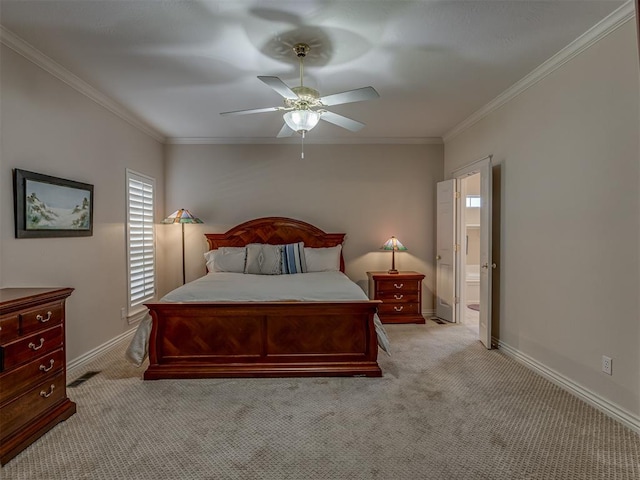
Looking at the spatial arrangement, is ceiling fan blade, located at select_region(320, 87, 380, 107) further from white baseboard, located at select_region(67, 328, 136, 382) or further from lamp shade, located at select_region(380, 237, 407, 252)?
white baseboard, located at select_region(67, 328, 136, 382)

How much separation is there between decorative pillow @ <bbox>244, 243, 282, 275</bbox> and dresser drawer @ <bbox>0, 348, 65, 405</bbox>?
7.69 feet

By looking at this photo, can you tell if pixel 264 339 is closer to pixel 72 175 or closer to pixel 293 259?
pixel 293 259

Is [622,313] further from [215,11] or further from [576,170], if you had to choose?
[215,11]

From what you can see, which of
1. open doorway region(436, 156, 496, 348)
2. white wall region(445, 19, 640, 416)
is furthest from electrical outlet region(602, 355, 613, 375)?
open doorway region(436, 156, 496, 348)

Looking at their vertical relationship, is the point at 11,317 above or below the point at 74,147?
below

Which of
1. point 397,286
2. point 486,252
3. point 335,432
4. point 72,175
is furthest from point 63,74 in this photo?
point 486,252

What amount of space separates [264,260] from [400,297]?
200 cm

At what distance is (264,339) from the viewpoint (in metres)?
3.01

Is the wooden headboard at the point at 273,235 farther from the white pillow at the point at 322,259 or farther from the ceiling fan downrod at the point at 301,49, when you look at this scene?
the ceiling fan downrod at the point at 301,49

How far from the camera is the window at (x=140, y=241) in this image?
412 centimetres

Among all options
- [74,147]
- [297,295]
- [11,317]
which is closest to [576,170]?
[297,295]

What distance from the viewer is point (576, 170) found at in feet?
8.63

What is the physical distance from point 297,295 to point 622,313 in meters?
2.41

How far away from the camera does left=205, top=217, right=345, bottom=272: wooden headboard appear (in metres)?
5.02
